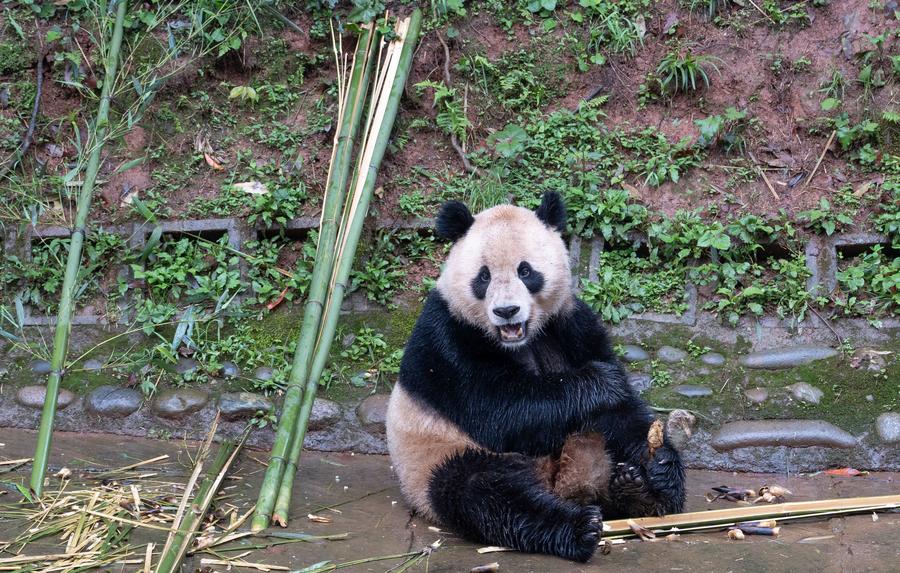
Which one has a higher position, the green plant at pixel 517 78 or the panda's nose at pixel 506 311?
the green plant at pixel 517 78

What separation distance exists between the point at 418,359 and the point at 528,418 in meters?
0.66

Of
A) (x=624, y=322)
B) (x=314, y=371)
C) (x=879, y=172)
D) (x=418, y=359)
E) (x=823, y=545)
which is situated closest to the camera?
(x=823, y=545)

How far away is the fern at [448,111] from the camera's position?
7133 millimetres

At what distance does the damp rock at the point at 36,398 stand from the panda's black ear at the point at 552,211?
3.69 m

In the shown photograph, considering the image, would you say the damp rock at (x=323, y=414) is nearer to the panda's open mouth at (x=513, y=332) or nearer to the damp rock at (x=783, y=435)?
the panda's open mouth at (x=513, y=332)

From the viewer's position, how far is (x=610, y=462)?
13.6 ft

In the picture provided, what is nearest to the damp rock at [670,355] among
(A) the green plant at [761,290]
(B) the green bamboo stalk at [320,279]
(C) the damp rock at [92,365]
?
(A) the green plant at [761,290]

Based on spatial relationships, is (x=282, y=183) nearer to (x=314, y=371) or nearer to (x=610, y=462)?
(x=314, y=371)

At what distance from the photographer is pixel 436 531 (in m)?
4.26

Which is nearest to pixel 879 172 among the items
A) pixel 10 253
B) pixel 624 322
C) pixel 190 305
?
pixel 624 322

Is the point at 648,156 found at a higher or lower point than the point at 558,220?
higher

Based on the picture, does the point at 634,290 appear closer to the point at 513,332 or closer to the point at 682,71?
the point at 682,71

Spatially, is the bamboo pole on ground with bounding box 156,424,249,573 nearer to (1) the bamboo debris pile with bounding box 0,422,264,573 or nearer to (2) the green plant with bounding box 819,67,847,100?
(1) the bamboo debris pile with bounding box 0,422,264,573

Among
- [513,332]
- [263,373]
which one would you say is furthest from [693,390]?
[263,373]
